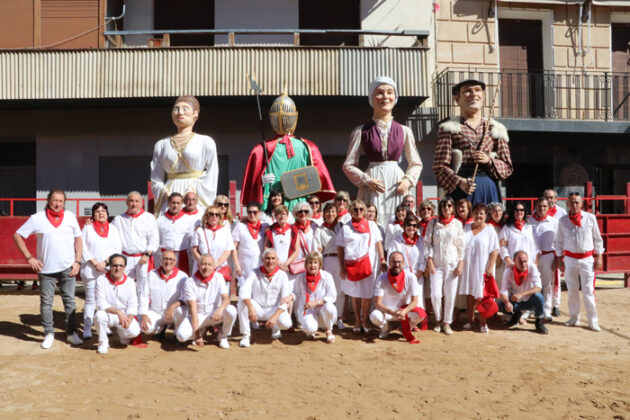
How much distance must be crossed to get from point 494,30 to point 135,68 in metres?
7.16

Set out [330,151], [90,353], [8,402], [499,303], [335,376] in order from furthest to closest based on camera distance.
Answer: [330,151]
[499,303]
[90,353]
[335,376]
[8,402]

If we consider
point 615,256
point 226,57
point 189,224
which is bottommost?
point 615,256

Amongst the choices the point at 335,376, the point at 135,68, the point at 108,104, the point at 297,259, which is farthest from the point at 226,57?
the point at 335,376

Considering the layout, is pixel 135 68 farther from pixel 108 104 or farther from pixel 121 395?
pixel 121 395

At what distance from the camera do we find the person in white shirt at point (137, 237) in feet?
19.0

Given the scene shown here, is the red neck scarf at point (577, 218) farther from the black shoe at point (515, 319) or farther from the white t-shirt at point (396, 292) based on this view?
the white t-shirt at point (396, 292)

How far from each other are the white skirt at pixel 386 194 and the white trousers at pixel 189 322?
187 cm

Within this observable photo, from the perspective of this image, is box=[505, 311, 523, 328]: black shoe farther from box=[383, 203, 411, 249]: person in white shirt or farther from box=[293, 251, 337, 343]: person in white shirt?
box=[293, 251, 337, 343]: person in white shirt

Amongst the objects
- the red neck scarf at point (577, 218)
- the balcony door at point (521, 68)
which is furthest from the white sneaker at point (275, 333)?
the balcony door at point (521, 68)

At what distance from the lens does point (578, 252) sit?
6395 mm

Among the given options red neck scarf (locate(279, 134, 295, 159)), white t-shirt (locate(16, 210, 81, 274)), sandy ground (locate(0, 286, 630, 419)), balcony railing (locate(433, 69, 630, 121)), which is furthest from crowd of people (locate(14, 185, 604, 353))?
balcony railing (locate(433, 69, 630, 121))

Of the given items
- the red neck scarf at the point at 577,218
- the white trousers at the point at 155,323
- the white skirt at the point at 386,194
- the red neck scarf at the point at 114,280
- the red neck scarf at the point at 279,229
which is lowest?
the white trousers at the point at 155,323

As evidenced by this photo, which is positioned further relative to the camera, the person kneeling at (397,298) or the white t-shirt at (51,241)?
the person kneeling at (397,298)

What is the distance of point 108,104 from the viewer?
12.0 m
